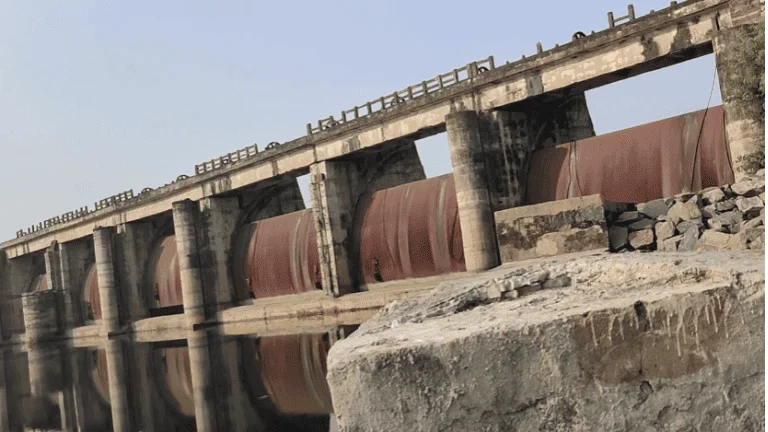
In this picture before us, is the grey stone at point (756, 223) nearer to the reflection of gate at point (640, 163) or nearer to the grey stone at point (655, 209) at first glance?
the grey stone at point (655, 209)

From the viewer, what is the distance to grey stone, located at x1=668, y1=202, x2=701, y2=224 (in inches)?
481

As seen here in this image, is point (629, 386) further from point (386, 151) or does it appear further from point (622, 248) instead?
point (386, 151)

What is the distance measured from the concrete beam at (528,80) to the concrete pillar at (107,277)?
9.41 m

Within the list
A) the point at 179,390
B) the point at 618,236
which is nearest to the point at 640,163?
the point at 618,236

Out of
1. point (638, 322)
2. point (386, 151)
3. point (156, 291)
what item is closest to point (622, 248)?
point (638, 322)

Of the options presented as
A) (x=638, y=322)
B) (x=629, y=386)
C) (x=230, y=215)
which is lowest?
(x=629, y=386)

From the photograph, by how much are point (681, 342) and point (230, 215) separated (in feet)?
102

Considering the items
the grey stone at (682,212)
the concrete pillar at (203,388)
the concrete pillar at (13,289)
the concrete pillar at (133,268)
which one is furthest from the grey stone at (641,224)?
the concrete pillar at (13,289)

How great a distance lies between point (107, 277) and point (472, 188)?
82.6 feet

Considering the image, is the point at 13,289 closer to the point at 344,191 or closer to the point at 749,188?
the point at 344,191

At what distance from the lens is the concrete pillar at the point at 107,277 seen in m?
38.4

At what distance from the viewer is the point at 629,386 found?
12.4 ft

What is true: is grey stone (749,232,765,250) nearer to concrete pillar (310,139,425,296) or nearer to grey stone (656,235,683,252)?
grey stone (656,235,683,252)

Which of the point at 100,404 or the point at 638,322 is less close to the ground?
the point at 638,322
